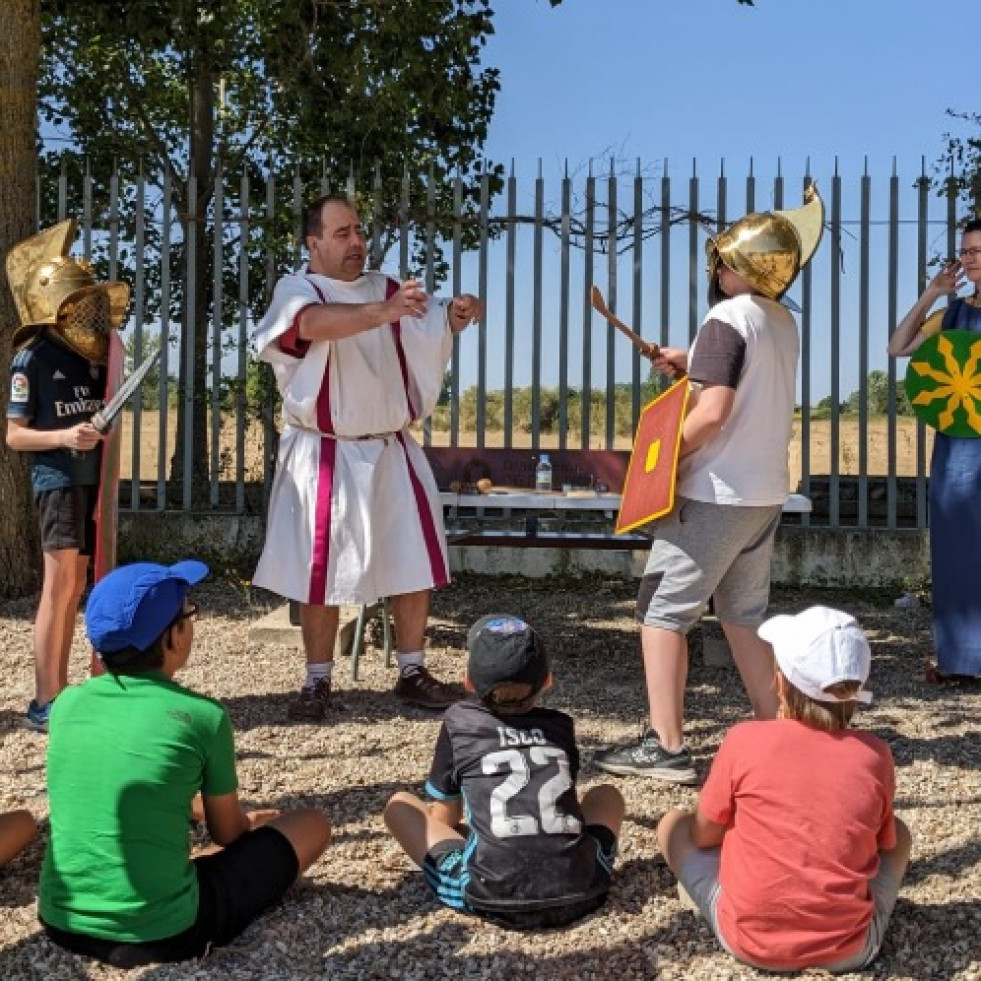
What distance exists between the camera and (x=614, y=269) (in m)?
8.86

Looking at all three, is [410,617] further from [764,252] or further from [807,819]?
[807,819]

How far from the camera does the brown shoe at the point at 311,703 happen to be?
195 inches

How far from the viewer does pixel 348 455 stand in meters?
5.00

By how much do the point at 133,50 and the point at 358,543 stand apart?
28.1 ft

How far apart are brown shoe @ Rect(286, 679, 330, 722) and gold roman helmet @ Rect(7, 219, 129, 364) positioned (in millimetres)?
1382

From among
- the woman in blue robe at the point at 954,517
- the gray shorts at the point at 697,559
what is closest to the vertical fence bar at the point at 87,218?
the woman in blue robe at the point at 954,517

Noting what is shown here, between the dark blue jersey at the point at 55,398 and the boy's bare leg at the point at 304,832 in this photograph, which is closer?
the boy's bare leg at the point at 304,832

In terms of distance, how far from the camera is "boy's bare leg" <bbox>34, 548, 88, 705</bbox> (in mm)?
4668

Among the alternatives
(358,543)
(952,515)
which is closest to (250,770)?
(358,543)

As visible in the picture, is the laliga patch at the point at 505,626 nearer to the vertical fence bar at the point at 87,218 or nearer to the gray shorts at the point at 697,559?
the gray shorts at the point at 697,559

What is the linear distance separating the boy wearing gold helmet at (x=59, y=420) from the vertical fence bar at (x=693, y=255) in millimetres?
4671

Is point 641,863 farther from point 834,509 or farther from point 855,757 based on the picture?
point 834,509

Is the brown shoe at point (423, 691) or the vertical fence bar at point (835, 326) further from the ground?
the vertical fence bar at point (835, 326)

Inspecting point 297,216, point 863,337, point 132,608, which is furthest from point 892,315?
point 132,608
